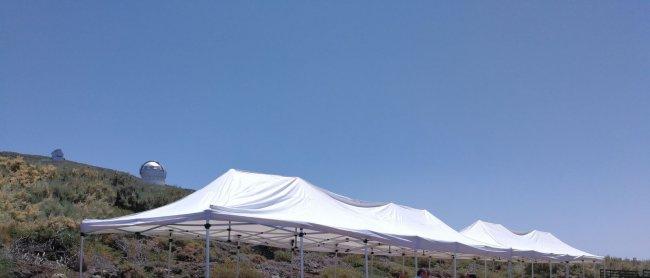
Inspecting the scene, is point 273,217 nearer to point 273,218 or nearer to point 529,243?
point 273,218

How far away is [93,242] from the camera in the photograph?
2170 centimetres

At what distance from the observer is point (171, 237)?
15281mm

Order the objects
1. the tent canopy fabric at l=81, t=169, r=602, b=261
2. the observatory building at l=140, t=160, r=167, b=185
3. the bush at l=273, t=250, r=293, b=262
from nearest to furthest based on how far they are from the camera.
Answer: the tent canopy fabric at l=81, t=169, r=602, b=261
the bush at l=273, t=250, r=293, b=262
the observatory building at l=140, t=160, r=167, b=185

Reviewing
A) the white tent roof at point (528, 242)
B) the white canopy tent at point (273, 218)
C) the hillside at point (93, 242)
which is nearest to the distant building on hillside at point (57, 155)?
the hillside at point (93, 242)

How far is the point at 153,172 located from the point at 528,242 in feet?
83.0

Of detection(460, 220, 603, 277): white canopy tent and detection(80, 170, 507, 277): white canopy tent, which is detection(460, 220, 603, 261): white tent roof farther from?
detection(80, 170, 507, 277): white canopy tent

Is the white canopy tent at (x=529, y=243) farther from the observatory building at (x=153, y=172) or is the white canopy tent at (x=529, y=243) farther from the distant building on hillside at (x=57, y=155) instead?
the distant building on hillside at (x=57, y=155)

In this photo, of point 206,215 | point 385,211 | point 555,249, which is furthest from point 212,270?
point 555,249

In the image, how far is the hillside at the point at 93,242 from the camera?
19.4 m

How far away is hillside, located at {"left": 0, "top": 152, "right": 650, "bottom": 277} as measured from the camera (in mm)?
19391

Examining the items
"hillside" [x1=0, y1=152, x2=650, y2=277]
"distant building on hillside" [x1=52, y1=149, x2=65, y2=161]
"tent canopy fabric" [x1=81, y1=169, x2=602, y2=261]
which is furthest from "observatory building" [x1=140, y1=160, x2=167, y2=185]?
"tent canopy fabric" [x1=81, y1=169, x2=602, y2=261]

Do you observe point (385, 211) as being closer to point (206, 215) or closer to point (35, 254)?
point (206, 215)

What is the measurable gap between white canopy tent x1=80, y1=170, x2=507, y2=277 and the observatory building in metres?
27.0

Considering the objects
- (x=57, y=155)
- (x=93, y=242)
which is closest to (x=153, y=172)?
(x=57, y=155)
